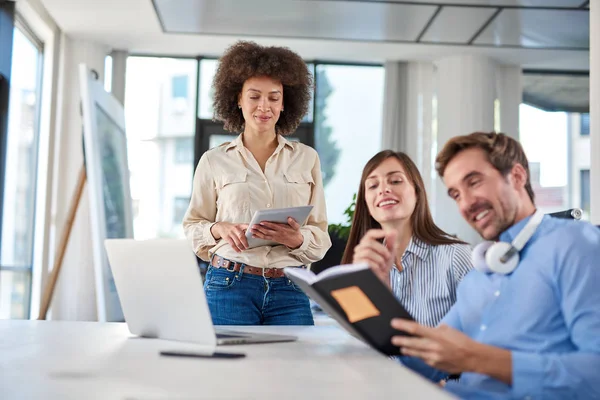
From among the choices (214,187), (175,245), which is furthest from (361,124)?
(175,245)

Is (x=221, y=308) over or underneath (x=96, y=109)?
underneath

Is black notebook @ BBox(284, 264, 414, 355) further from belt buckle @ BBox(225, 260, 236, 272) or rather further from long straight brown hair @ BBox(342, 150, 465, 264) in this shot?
belt buckle @ BBox(225, 260, 236, 272)

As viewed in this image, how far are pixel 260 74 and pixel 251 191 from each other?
0.48 m

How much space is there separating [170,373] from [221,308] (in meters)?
1.08

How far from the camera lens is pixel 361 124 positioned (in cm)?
782

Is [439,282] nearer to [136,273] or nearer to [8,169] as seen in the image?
[136,273]

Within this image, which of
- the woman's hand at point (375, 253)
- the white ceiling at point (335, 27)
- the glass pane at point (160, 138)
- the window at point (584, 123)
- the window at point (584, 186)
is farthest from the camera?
the window at point (584, 123)

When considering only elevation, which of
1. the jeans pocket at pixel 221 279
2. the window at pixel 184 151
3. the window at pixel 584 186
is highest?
the window at pixel 184 151

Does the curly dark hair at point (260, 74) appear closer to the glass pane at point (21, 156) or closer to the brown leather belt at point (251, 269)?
the brown leather belt at point (251, 269)

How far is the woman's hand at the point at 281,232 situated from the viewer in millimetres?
2172

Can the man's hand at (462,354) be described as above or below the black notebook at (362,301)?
below

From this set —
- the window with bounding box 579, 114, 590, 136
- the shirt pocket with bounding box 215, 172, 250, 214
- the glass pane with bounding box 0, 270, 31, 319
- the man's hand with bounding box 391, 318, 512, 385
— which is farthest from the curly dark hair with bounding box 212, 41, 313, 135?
the window with bounding box 579, 114, 590, 136

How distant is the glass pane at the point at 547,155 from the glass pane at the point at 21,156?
5.39 m

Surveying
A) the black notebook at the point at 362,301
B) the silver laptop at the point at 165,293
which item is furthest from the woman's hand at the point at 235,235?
the black notebook at the point at 362,301
